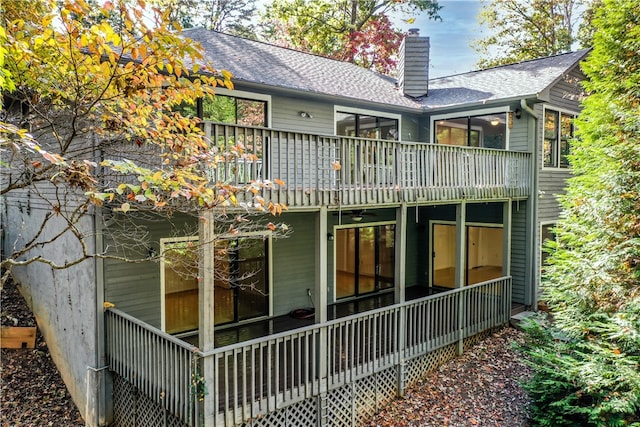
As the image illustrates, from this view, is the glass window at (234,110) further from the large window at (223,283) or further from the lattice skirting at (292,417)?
the lattice skirting at (292,417)

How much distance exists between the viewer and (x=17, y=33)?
4789 mm

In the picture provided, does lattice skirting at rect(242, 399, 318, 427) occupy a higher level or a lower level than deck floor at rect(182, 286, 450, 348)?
lower

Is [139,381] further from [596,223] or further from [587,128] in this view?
[587,128]

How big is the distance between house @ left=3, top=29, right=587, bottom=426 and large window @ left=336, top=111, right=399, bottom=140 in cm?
5

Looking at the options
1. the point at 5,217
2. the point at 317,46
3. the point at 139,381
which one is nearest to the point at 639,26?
the point at 139,381

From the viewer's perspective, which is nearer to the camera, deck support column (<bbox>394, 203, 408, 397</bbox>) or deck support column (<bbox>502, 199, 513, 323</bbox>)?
deck support column (<bbox>394, 203, 408, 397</bbox>)

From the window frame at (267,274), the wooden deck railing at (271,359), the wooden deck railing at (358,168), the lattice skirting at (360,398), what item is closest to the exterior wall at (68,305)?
the wooden deck railing at (271,359)

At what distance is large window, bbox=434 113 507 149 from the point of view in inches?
462

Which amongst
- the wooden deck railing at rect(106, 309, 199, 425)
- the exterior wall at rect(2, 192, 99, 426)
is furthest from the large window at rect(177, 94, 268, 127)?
the wooden deck railing at rect(106, 309, 199, 425)

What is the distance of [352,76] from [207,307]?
9.18m

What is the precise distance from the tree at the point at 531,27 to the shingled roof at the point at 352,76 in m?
12.1

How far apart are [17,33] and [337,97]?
20.9ft

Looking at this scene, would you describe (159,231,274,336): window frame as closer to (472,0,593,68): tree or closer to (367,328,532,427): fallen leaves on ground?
(367,328,532,427): fallen leaves on ground

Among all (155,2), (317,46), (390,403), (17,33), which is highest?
(317,46)
